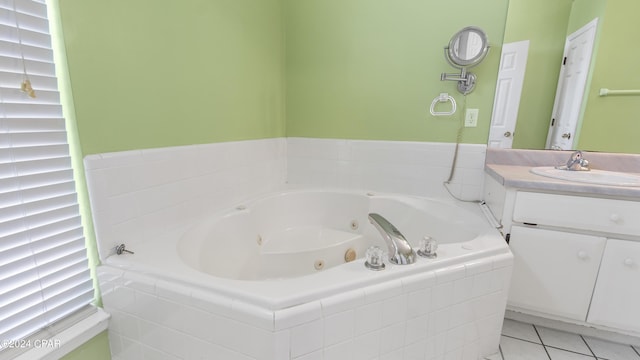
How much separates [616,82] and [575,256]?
3.34 feet

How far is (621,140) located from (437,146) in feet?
3.20

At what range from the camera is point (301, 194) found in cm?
216

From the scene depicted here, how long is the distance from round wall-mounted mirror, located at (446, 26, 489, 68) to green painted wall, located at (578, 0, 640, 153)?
2.00 feet

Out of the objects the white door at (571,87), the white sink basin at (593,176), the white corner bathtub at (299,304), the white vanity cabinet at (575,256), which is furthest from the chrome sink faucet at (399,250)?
the white door at (571,87)

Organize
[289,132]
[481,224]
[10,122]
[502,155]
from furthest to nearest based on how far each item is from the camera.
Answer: [289,132] < [502,155] < [481,224] < [10,122]

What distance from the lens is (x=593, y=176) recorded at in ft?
5.04

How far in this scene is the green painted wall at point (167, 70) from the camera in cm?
100

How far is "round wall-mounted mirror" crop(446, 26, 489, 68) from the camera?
66.0 inches

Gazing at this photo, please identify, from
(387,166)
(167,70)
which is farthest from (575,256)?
(167,70)

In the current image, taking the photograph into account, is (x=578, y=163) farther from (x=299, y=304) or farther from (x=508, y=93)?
(x=299, y=304)

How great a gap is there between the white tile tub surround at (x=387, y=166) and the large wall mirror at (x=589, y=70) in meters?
0.35

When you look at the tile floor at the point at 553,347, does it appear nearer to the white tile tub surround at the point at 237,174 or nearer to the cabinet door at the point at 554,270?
the cabinet door at the point at 554,270

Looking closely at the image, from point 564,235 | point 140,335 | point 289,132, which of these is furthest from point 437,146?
point 140,335

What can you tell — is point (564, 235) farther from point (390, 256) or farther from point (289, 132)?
point (289, 132)
